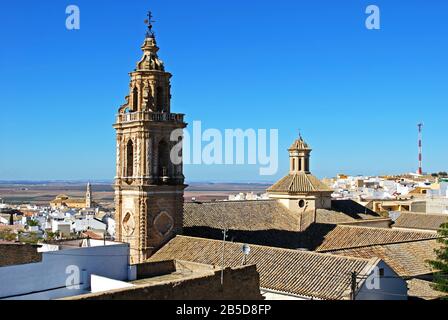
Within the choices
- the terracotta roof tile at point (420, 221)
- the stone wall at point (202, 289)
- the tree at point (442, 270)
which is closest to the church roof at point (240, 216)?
the tree at point (442, 270)

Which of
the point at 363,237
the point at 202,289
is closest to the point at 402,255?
the point at 363,237

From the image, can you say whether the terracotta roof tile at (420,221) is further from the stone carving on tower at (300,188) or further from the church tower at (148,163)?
the church tower at (148,163)

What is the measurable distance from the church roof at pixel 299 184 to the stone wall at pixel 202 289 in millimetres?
15744

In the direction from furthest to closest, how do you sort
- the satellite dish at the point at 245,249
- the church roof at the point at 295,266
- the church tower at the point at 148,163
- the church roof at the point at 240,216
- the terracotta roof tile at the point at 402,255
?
the church roof at the point at 240,216
the church tower at the point at 148,163
the terracotta roof tile at the point at 402,255
the satellite dish at the point at 245,249
the church roof at the point at 295,266

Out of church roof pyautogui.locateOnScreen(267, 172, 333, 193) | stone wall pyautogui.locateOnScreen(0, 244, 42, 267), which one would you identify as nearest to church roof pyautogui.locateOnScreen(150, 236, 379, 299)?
stone wall pyautogui.locateOnScreen(0, 244, 42, 267)

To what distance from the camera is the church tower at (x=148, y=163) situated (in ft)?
78.9

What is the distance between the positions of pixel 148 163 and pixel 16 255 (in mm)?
6745

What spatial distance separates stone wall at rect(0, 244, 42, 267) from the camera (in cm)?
1958

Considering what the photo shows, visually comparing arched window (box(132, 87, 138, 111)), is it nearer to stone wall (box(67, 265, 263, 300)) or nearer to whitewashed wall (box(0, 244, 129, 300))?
whitewashed wall (box(0, 244, 129, 300))

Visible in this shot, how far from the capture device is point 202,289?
559 inches

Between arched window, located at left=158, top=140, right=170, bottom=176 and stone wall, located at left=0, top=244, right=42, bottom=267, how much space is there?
22.1ft

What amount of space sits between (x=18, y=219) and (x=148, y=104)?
49727mm
